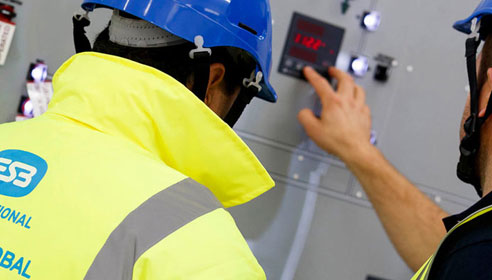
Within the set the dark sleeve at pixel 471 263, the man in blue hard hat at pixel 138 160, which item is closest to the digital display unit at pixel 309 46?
the man in blue hard hat at pixel 138 160

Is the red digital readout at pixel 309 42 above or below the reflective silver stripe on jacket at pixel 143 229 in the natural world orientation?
above

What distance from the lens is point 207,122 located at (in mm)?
1105

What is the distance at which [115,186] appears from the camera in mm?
889

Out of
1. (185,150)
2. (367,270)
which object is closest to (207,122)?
(185,150)

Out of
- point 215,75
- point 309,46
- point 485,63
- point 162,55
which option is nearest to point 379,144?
point 309,46

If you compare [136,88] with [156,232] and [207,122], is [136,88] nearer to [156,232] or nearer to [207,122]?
[207,122]

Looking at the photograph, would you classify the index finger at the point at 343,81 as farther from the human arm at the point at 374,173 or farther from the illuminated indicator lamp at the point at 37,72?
the illuminated indicator lamp at the point at 37,72

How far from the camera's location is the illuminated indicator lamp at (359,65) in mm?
2080

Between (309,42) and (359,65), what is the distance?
0.73 ft

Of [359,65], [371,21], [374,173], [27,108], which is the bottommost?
[27,108]

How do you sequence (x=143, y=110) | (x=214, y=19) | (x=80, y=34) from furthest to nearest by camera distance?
(x=80, y=34) → (x=214, y=19) → (x=143, y=110)

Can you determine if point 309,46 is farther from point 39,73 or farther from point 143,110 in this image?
point 143,110

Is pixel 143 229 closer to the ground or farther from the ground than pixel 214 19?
closer to the ground

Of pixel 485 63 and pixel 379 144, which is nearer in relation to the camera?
pixel 485 63
